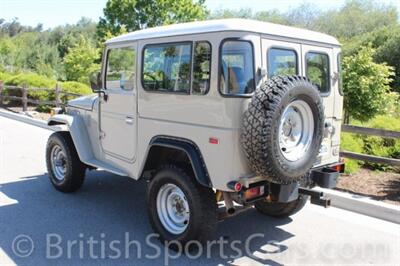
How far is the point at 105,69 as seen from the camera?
529 centimetres

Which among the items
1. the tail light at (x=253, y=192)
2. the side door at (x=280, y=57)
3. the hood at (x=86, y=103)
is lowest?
the tail light at (x=253, y=192)

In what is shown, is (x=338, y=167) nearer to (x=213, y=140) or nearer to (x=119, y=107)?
(x=213, y=140)

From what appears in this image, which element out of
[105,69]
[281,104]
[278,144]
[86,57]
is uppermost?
[86,57]

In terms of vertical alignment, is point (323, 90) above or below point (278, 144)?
above

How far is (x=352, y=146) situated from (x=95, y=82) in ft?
15.5

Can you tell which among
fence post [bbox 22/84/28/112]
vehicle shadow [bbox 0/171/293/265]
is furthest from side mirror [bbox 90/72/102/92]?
fence post [bbox 22/84/28/112]

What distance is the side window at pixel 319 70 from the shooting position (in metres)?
4.34

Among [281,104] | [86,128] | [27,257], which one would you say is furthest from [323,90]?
[27,257]

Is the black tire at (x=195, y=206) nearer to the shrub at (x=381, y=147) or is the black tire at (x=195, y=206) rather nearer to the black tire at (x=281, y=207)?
the black tire at (x=281, y=207)

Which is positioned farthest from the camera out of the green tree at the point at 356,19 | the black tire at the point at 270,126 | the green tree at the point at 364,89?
the green tree at the point at 356,19

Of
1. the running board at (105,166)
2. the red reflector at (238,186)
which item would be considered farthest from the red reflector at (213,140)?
the running board at (105,166)

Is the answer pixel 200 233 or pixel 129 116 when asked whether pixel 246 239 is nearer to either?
pixel 200 233

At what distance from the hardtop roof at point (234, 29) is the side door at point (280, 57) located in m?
0.09

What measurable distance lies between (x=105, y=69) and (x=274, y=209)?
9.24ft
